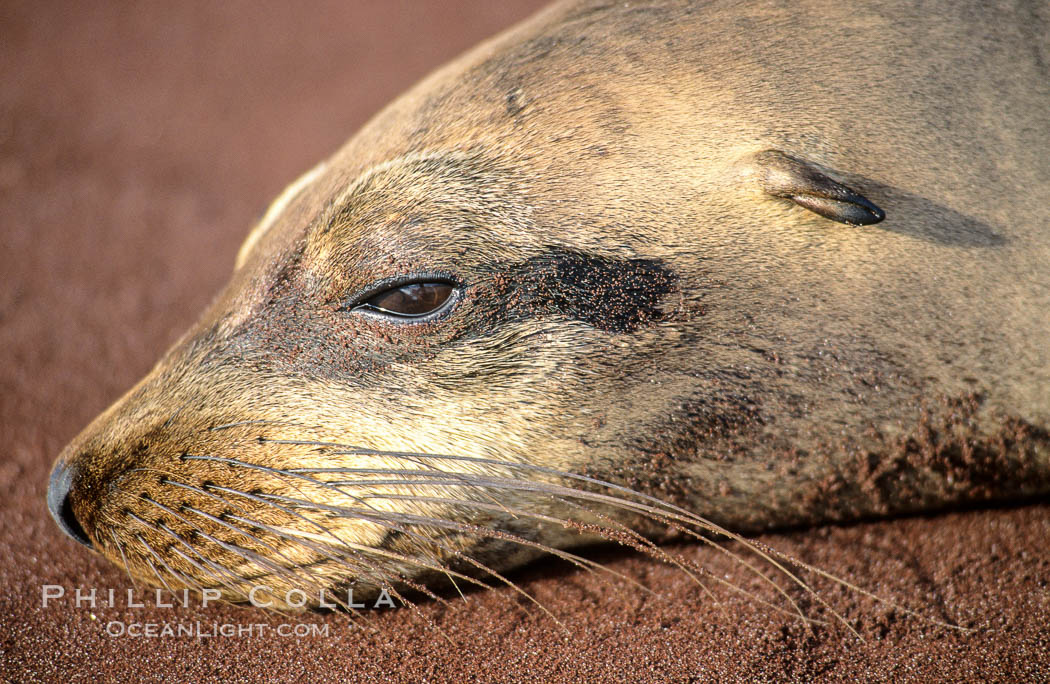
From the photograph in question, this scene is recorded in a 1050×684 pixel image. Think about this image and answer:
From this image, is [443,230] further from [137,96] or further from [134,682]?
[137,96]

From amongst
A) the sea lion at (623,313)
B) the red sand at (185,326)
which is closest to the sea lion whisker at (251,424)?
the sea lion at (623,313)

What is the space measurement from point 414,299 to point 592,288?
393mm

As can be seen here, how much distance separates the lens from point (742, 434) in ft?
6.31

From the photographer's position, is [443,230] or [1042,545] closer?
[443,230]

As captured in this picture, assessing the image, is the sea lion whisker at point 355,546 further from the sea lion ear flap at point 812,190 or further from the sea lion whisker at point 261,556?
the sea lion ear flap at point 812,190

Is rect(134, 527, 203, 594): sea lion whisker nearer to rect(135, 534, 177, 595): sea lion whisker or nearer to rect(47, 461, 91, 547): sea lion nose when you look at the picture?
rect(135, 534, 177, 595): sea lion whisker

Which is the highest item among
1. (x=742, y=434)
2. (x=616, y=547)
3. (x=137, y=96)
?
(x=137, y=96)

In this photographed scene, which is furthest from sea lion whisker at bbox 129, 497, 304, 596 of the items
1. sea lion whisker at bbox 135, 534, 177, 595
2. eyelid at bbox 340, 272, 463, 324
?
eyelid at bbox 340, 272, 463, 324

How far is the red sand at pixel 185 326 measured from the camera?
1.96m

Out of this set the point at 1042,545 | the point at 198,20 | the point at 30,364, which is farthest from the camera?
the point at 198,20

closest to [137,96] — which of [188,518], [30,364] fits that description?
[30,364]

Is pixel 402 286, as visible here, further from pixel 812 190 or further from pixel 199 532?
pixel 812 190

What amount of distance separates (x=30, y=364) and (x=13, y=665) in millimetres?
1276

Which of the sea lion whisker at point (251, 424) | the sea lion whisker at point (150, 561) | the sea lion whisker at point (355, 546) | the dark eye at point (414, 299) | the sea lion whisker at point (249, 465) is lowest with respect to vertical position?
the sea lion whisker at point (355, 546)
